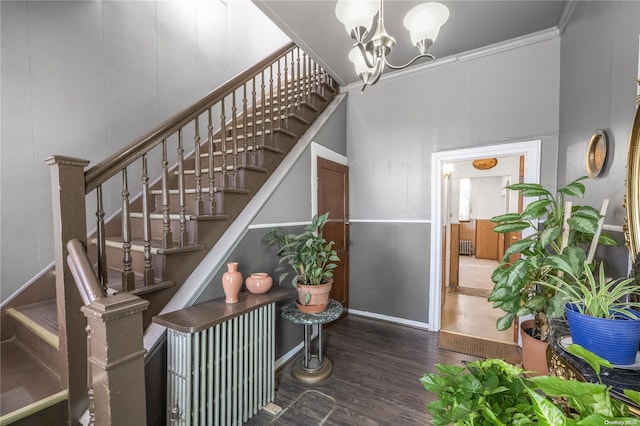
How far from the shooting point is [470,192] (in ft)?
26.8

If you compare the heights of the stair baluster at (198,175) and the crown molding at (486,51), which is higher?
the crown molding at (486,51)

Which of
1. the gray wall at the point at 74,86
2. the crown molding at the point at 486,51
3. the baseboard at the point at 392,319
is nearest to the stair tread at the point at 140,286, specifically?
the gray wall at the point at 74,86

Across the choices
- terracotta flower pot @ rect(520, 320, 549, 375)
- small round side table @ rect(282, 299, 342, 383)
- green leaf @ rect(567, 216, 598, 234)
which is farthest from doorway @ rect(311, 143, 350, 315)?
green leaf @ rect(567, 216, 598, 234)

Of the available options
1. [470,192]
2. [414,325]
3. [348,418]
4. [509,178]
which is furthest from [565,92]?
[470,192]

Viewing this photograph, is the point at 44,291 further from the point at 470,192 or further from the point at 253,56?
the point at 470,192

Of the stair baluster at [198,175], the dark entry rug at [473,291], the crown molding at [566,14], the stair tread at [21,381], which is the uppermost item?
the crown molding at [566,14]

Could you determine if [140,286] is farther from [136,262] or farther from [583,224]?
[583,224]

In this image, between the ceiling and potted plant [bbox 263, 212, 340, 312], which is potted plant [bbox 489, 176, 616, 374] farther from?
the ceiling

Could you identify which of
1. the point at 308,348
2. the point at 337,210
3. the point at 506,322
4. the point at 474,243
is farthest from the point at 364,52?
the point at 474,243

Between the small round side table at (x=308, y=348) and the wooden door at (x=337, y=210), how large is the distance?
97 centimetres

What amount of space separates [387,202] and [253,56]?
111 inches

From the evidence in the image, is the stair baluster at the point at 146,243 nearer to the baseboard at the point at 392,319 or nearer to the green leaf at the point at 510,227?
the green leaf at the point at 510,227

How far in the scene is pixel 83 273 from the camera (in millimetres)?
1130

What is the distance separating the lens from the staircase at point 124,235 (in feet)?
4.23
